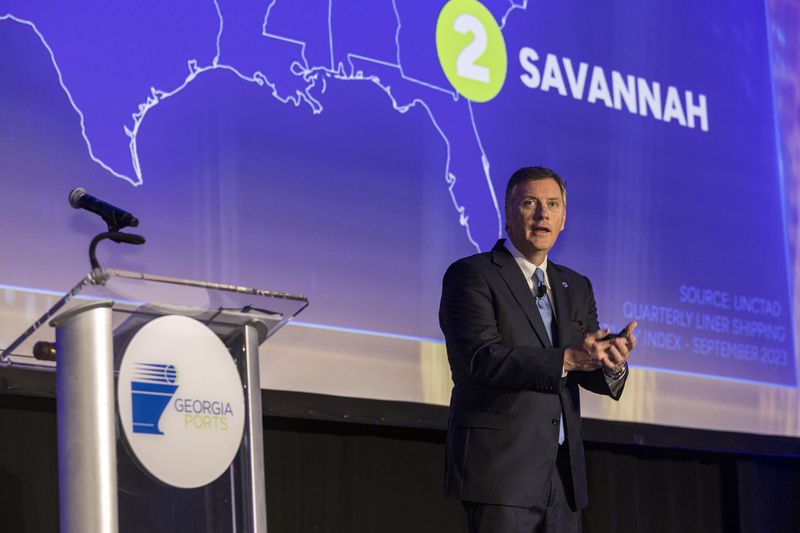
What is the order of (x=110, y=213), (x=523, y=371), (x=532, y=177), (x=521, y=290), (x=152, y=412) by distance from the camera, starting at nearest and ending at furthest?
(x=152, y=412) < (x=110, y=213) < (x=523, y=371) < (x=521, y=290) < (x=532, y=177)

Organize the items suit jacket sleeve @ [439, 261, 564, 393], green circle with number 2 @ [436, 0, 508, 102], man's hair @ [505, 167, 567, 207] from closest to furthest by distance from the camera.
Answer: suit jacket sleeve @ [439, 261, 564, 393] → man's hair @ [505, 167, 567, 207] → green circle with number 2 @ [436, 0, 508, 102]

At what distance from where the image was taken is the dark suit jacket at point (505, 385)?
2475 mm

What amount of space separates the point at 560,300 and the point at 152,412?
1.04 metres

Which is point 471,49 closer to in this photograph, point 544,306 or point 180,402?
point 544,306

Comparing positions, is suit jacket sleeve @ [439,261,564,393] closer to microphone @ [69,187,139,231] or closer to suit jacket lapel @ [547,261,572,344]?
suit jacket lapel @ [547,261,572,344]

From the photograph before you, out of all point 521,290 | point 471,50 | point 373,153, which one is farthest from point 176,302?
point 471,50

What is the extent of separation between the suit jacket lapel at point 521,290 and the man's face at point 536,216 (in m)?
0.07

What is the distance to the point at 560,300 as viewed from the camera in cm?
272

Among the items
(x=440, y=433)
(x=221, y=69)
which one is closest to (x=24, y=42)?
(x=221, y=69)

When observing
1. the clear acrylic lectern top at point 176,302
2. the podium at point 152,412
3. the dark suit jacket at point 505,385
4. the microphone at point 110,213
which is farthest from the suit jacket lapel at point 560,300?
the microphone at point 110,213

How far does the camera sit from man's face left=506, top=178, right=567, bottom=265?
8.98 ft

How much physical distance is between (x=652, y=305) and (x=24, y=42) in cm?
243

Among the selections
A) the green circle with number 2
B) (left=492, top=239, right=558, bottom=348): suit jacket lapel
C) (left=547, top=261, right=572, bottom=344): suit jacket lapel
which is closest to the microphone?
(left=492, top=239, right=558, bottom=348): suit jacket lapel

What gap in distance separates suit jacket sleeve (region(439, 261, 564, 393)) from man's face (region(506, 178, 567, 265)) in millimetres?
165
